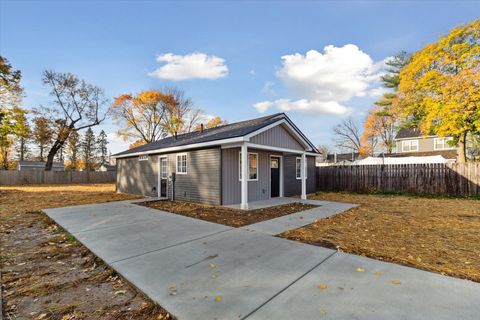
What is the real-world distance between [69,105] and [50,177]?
837cm

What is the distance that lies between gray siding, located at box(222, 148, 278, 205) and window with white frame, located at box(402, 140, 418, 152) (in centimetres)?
2521

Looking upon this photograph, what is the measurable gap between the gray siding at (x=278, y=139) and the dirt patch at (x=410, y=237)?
146 inches

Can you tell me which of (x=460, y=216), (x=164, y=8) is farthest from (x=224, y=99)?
(x=460, y=216)

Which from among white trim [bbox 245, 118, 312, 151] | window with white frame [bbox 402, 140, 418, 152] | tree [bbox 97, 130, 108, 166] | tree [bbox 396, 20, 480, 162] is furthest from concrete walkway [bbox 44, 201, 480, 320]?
tree [bbox 97, 130, 108, 166]

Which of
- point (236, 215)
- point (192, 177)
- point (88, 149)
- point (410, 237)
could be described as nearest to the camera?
point (410, 237)

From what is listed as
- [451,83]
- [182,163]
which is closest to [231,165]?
[182,163]

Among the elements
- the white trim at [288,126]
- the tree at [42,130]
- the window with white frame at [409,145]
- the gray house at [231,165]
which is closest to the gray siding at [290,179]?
the gray house at [231,165]

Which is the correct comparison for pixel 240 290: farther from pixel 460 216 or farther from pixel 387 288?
pixel 460 216

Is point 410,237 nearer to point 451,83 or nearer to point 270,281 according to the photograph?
point 270,281

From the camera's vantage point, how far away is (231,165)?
905 centimetres

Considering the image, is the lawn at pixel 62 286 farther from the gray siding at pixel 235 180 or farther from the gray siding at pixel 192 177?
the gray siding at pixel 235 180

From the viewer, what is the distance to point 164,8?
9.49 m

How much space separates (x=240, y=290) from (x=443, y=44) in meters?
19.3

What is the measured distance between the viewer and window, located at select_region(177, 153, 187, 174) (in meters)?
10.4
